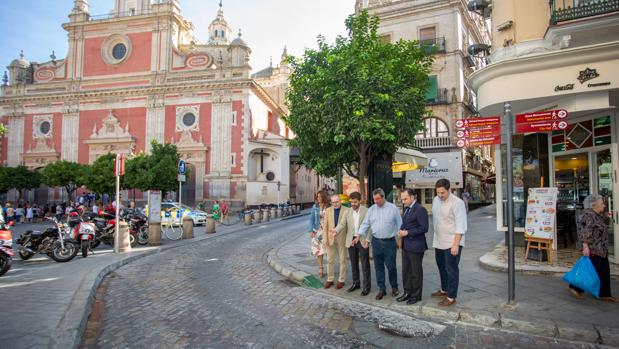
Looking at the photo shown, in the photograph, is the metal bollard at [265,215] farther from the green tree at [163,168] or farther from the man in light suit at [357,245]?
the man in light suit at [357,245]

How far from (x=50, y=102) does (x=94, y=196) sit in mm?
11466

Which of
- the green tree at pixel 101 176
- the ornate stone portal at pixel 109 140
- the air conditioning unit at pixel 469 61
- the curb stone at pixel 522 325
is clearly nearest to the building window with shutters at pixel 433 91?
the air conditioning unit at pixel 469 61

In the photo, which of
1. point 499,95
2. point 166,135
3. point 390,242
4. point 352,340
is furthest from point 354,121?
point 166,135

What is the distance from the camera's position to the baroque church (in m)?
33.6

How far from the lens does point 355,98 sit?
9648mm

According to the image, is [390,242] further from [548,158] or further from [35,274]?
[35,274]

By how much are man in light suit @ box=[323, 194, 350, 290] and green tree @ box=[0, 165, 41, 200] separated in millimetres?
35347

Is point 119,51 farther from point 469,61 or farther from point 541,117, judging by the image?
point 541,117

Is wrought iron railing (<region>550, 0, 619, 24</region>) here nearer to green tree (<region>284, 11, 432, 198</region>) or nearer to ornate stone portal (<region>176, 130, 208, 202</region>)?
green tree (<region>284, 11, 432, 198</region>)

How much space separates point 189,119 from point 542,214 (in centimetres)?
3157

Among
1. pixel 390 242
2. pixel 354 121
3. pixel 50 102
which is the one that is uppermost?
pixel 50 102

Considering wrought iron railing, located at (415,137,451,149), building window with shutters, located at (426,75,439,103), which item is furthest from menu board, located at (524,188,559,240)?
building window with shutters, located at (426,75,439,103)

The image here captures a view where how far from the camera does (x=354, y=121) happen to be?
31.5 feet

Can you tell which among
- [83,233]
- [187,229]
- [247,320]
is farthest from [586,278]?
[187,229]
